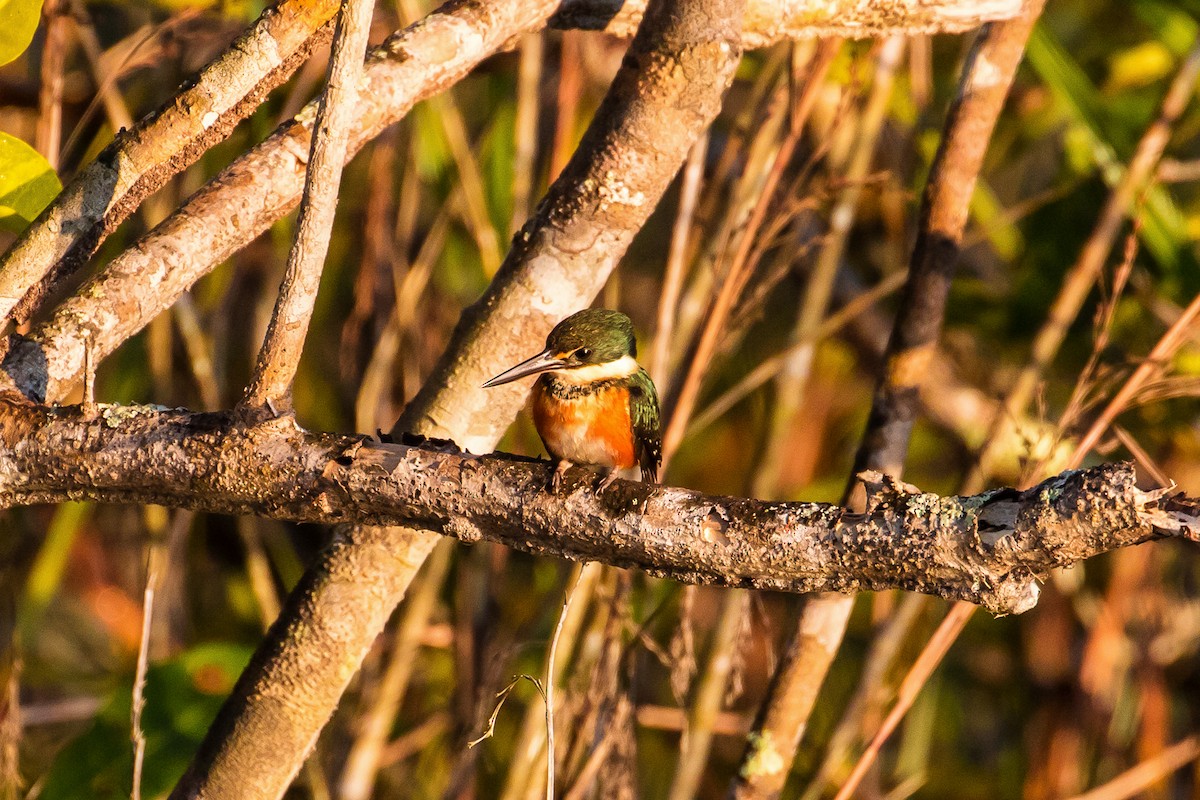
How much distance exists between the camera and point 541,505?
135 centimetres

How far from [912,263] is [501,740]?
7.95 feet

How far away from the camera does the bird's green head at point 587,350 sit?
6.65ft

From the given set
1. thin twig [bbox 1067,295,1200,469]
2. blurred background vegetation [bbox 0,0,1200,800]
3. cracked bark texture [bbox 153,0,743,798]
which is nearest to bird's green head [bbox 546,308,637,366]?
cracked bark texture [bbox 153,0,743,798]

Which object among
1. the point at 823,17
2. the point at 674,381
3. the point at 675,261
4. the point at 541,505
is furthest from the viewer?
the point at 674,381

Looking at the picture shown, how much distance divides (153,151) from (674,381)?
5.01ft

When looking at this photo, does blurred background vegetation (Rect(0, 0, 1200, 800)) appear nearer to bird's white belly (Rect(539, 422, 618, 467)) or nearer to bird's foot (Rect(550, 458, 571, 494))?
bird's white belly (Rect(539, 422, 618, 467))

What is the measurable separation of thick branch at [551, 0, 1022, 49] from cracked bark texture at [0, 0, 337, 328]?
0.51 meters

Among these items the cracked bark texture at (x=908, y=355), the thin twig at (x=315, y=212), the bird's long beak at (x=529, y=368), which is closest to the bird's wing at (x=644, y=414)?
the bird's long beak at (x=529, y=368)

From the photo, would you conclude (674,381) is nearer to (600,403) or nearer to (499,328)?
(600,403)

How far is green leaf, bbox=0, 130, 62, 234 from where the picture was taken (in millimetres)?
1671

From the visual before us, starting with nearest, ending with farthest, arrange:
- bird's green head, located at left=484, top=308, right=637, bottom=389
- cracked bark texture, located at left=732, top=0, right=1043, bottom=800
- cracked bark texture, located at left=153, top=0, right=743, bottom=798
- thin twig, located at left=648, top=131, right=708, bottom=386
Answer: cracked bark texture, located at left=153, top=0, right=743, bottom=798
bird's green head, located at left=484, top=308, right=637, bottom=389
cracked bark texture, located at left=732, top=0, right=1043, bottom=800
thin twig, located at left=648, top=131, right=708, bottom=386

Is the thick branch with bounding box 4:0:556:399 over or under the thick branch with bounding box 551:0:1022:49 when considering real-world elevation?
under

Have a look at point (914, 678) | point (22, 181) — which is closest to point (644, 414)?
point (914, 678)

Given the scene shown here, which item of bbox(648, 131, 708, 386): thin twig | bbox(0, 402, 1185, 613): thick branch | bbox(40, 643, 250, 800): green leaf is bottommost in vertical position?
bbox(0, 402, 1185, 613): thick branch
